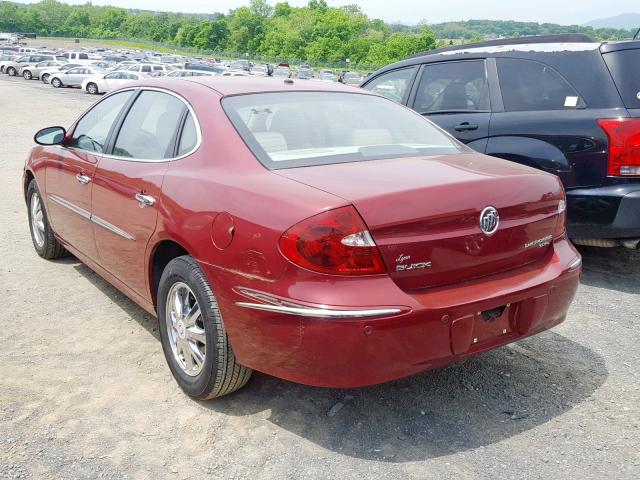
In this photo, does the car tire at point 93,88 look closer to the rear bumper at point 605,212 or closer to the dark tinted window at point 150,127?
the dark tinted window at point 150,127

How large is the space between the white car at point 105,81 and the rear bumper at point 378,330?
3314 centimetres

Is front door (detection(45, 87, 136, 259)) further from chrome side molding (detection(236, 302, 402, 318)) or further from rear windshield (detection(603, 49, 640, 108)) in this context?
rear windshield (detection(603, 49, 640, 108))

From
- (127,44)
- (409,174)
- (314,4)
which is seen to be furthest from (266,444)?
(314,4)

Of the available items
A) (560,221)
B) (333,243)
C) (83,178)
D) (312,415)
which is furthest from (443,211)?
(83,178)

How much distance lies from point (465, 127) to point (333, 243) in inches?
139

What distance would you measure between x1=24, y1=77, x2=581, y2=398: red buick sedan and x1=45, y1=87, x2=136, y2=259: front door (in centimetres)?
31

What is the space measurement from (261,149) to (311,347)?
105 cm

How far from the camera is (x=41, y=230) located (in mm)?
5602

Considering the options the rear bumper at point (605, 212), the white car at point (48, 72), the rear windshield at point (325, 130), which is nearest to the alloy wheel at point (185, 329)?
the rear windshield at point (325, 130)

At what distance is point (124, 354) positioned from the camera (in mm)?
3812

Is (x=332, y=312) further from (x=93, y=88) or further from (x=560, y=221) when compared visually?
(x=93, y=88)

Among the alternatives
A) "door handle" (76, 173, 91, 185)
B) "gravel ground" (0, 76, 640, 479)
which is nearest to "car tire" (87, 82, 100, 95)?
"door handle" (76, 173, 91, 185)

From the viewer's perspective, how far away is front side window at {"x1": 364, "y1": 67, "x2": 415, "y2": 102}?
659 centimetres

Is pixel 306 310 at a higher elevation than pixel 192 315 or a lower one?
higher
